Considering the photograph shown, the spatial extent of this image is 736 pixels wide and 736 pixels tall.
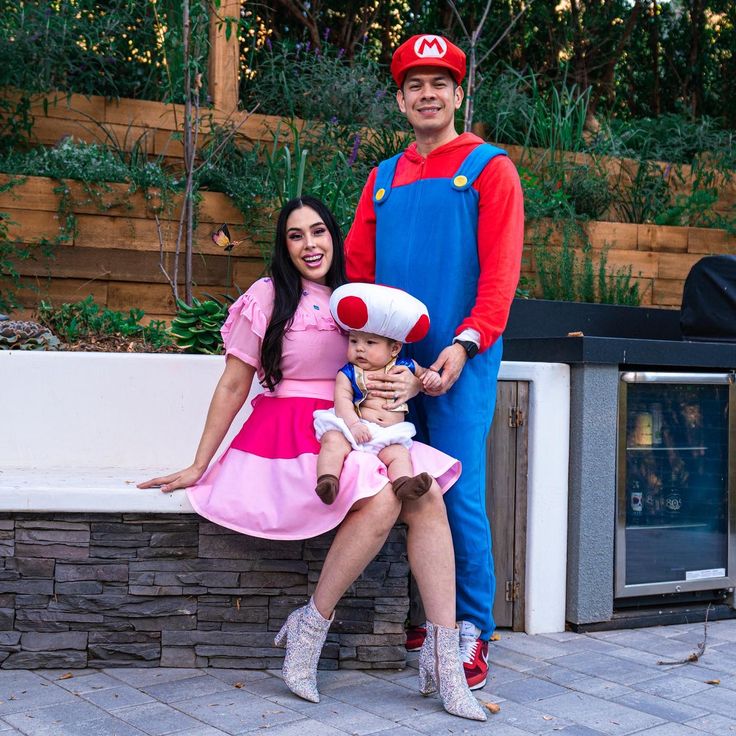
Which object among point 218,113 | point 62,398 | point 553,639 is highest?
point 218,113

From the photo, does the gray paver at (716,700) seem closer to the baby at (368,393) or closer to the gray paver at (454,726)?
the gray paver at (454,726)

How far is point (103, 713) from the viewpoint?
261 cm

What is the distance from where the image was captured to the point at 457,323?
3006 millimetres

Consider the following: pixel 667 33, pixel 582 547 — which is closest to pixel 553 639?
pixel 582 547

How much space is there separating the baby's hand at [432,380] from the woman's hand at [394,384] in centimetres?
7

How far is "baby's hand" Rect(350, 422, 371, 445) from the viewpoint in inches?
111

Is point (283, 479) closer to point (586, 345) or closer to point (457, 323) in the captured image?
point (457, 323)

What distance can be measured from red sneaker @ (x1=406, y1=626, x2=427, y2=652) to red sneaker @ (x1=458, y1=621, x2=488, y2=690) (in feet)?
1.00

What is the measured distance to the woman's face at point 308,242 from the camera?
121 inches

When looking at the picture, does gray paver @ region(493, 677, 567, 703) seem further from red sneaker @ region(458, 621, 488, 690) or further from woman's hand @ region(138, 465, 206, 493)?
woman's hand @ region(138, 465, 206, 493)

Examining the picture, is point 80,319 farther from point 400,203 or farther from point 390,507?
point 390,507

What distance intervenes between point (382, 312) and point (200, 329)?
4.72 feet

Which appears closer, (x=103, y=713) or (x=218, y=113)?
(x=103, y=713)

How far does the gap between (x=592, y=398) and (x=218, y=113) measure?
3080 millimetres
